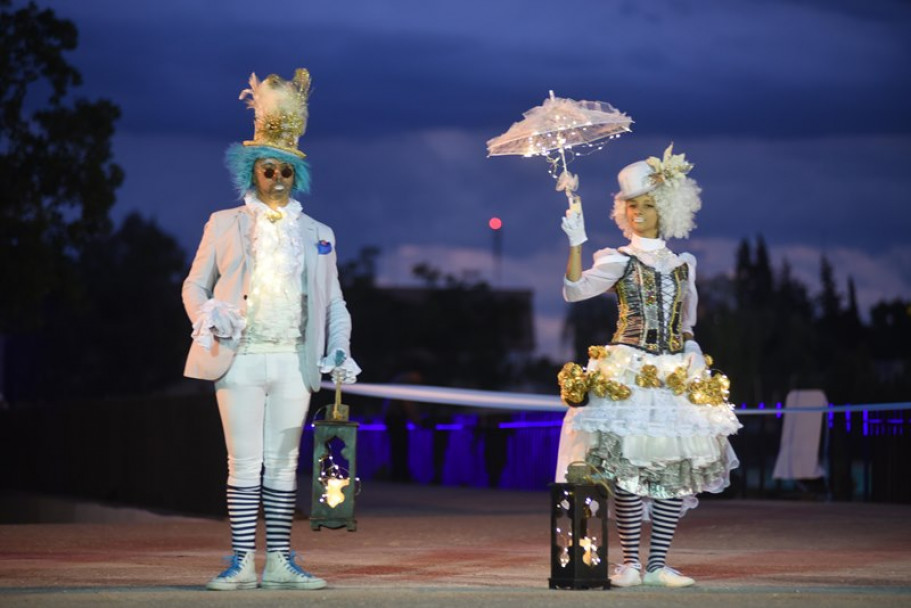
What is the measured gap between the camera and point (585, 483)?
8.03 meters

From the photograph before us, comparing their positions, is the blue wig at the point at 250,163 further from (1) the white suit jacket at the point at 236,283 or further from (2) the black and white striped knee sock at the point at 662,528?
(2) the black and white striped knee sock at the point at 662,528

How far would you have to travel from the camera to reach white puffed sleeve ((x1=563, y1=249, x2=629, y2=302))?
8.26 meters

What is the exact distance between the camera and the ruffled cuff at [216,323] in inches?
302

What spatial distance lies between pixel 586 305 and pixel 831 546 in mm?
39313

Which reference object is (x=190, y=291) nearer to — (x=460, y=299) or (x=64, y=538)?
(x=64, y=538)

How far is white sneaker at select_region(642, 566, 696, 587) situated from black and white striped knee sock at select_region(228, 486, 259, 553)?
2011mm

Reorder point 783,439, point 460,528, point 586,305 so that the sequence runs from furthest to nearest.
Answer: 1. point 586,305
2. point 783,439
3. point 460,528

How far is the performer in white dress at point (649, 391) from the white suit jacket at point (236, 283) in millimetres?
1253

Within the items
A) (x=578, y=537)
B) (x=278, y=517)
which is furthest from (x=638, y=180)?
(x=278, y=517)

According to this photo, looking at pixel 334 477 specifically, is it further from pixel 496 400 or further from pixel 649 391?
pixel 496 400

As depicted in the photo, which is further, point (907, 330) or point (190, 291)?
point (907, 330)

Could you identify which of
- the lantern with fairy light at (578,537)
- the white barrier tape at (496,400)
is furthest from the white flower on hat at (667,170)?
the white barrier tape at (496,400)

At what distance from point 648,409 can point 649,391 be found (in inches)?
4.1

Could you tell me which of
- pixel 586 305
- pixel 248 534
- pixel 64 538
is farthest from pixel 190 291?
pixel 586 305
